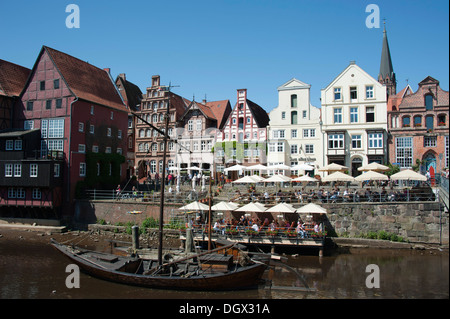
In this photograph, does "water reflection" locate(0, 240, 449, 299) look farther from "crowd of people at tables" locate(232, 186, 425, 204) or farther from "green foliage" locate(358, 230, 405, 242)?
"crowd of people at tables" locate(232, 186, 425, 204)

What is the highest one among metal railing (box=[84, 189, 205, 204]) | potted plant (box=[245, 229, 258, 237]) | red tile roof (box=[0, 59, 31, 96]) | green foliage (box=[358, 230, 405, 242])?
red tile roof (box=[0, 59, 31, 96])

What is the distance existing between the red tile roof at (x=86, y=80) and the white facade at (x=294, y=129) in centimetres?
2107

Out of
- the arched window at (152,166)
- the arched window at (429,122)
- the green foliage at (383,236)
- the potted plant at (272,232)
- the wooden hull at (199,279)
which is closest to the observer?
the wooden hull at (199,279)

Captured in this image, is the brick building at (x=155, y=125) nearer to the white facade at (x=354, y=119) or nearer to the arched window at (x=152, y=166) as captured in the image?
the arched window at (x=152, y=166)

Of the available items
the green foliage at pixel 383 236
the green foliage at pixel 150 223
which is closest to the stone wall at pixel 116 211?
the green foliage at pixel 150 223

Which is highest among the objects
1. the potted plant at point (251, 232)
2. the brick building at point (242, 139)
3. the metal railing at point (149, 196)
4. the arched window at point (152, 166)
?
the brick building at point (242, 139)

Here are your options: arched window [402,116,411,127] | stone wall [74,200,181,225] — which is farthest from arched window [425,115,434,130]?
stone wall [74,200,181,225]

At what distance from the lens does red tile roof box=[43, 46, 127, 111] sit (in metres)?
42.7

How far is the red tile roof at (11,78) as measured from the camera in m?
43.8

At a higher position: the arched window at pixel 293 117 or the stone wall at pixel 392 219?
the arched window at pixel 293 117

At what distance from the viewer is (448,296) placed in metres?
6.87

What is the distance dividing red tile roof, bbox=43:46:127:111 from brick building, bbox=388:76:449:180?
35188 mm

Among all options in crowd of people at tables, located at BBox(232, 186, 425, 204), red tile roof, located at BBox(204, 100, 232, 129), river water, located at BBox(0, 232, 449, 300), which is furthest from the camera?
red tile roof, located at BBox(204, 100, 232, 129)
